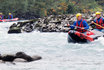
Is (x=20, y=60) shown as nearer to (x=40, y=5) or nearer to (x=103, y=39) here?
(x=103, y=39)

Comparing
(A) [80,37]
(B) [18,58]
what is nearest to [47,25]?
(A) [80,37]

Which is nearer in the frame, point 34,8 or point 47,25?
point 47,25

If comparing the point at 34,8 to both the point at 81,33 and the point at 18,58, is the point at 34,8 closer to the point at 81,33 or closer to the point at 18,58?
the point at 81,33

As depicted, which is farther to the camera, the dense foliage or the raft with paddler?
the dense foliage

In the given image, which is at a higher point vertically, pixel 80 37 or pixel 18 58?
pixel 80 37

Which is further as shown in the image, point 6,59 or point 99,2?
point 99,2

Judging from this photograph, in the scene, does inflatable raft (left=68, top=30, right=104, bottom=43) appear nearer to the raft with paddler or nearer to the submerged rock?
the raft with paddler

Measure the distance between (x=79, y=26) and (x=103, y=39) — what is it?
1481 mm

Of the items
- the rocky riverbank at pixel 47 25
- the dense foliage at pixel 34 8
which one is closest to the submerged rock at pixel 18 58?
the rocky riverbank at pixel 47 25

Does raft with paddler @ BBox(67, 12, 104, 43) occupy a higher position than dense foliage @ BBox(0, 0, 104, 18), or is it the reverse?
dense foliage @ BBox(0, 0, 104, 18)

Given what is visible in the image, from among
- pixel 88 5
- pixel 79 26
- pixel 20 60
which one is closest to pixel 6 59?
pixel 20 60

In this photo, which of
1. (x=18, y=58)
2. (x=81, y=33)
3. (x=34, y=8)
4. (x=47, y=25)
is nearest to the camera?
(x=18, y=58)

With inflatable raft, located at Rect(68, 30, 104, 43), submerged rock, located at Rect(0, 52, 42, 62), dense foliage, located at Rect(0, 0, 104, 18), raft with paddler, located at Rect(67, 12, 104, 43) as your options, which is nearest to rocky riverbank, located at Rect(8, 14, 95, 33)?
raft with paddler, located at Rect(67, 12, 104, 43)

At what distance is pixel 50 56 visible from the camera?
402 inches
